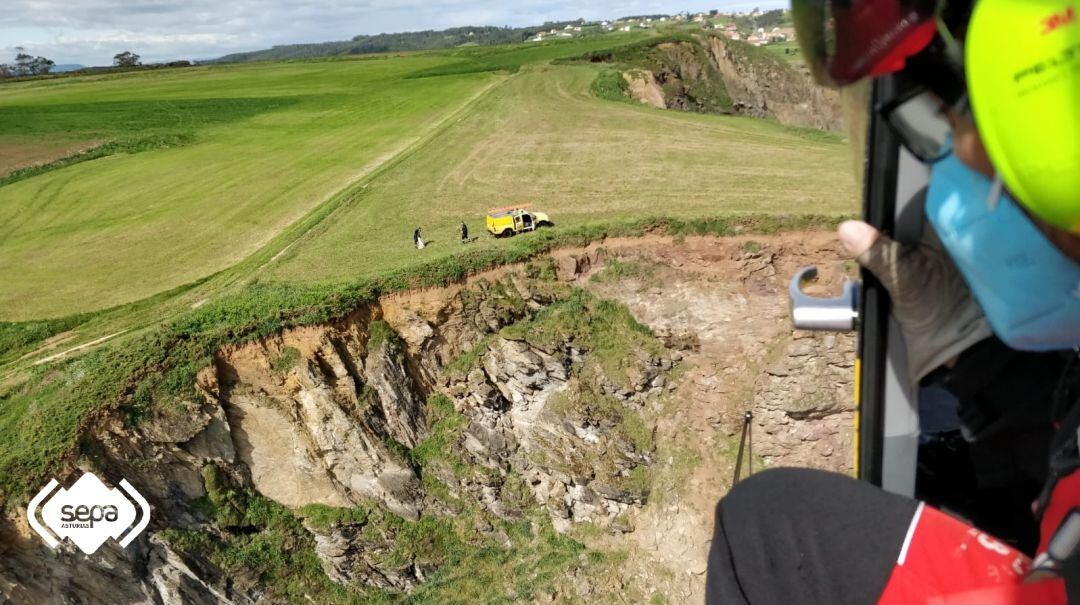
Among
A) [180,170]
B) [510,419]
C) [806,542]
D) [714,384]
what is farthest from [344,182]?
[806,542]

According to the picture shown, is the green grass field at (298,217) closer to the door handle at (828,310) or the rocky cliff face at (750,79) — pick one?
the door handle at (828,310)

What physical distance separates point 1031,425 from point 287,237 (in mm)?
17934

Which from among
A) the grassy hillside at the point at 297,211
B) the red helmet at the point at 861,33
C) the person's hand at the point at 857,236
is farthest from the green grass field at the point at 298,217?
the red helmet at the point at 861,33

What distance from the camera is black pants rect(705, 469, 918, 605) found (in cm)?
182

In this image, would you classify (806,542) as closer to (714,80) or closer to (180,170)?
(180,170)

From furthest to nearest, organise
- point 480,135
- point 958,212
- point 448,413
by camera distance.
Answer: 1. point 480,135
2. point 448,413
3. point 958,212

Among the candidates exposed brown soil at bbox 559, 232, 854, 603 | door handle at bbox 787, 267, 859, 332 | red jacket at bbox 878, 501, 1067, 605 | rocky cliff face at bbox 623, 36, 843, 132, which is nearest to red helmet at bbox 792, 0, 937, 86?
door handle at bbox 787, 267, 859, 332

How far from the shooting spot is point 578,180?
19.7 m

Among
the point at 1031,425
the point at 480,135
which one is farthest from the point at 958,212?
the point at 480,135

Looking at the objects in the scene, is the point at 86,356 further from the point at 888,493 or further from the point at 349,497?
the point at 888,493

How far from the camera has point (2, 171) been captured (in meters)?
27.8

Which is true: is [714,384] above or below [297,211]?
below

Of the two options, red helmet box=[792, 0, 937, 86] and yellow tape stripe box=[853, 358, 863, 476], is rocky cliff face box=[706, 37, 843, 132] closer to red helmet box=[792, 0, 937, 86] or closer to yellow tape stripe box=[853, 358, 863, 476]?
yellow tape stripe box=[853, 358, 863, 476]

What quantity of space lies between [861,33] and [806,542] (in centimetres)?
148
